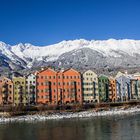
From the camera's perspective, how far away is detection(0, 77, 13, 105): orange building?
449 feet

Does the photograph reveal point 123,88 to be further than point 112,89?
Yes

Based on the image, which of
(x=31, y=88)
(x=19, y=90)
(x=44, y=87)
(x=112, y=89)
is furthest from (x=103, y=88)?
(x=19, y=90)

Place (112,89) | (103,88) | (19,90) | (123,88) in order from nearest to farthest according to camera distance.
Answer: (19,90)
(103,88)
(112,89)
(123,88)

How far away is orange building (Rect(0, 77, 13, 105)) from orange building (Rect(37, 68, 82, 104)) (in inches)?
443

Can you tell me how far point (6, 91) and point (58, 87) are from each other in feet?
68.8

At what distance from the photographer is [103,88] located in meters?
153

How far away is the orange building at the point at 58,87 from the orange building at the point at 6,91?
443 inches

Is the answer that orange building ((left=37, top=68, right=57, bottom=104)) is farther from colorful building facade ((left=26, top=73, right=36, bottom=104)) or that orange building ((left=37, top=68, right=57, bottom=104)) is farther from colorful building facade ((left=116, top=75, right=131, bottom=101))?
colorful building facade ((left=116, top=75, right=131, bottom=101))

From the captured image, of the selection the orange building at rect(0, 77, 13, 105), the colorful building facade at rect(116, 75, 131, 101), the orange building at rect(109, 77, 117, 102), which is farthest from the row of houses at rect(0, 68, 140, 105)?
the colorful building facade at rect(116, 75, 131, 101)

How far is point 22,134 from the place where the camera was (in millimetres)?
63969

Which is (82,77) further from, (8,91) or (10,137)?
(10,137)

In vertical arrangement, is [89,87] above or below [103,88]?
above

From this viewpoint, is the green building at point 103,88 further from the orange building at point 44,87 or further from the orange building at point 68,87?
the orange building at point 44,87

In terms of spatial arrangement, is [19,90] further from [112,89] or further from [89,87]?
[112,89]
